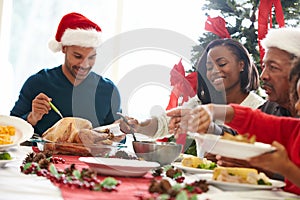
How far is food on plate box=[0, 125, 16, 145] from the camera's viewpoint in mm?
1423

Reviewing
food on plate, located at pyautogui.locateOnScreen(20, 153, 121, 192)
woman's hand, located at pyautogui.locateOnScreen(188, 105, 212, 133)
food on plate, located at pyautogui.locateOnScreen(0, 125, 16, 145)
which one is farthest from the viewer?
food on plate, located at pyautogui.locateOnScreen(0, 125, 16, 145)

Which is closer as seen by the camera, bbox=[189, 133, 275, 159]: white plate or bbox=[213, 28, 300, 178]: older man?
bbox=[189, 133, 275, 159]: white plate

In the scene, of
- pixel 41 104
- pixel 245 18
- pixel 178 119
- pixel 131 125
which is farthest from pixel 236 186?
pixel 245 18

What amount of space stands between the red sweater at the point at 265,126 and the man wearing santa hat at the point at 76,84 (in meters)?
1.69

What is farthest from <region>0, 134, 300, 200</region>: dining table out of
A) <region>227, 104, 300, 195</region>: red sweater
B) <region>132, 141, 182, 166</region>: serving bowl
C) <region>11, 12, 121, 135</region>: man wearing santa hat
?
<region>11, 12, 121, 135</region>: man wearing santa hat

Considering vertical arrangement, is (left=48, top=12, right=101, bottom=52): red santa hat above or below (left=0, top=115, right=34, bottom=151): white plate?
above

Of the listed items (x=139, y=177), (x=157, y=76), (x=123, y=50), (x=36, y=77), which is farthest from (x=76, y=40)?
(x=139, y=177)

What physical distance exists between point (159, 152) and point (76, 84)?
1441 mm

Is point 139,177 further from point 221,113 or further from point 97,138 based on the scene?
point 97,138

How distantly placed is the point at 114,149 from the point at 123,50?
2316 mm

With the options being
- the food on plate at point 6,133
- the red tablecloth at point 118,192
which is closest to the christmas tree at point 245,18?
the food on plate at point 6,133

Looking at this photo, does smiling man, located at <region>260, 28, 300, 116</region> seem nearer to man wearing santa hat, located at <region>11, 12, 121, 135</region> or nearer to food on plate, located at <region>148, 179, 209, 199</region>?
food on plate, located at <region>148, 179, 209, 199</region>

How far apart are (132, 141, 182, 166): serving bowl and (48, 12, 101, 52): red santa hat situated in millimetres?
1427

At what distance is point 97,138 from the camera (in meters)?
1.75
